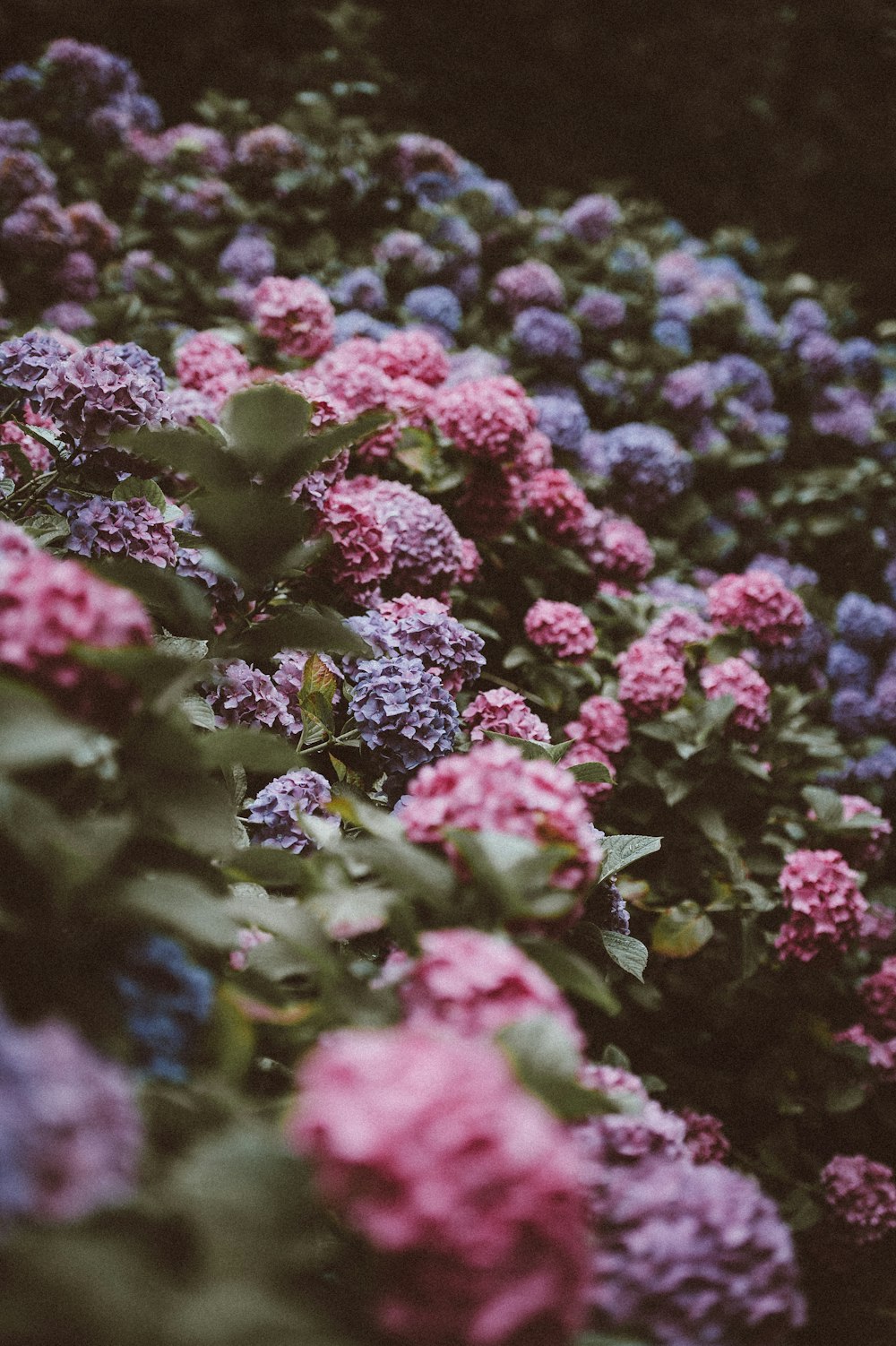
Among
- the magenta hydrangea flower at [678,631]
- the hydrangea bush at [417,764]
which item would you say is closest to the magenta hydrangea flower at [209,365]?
the hydrangea bush at [417,764]

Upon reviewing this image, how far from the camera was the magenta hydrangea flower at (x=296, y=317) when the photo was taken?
2174 millimetres

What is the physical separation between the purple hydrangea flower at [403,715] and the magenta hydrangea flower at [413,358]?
3.29ft

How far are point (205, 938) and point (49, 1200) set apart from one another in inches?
6.9

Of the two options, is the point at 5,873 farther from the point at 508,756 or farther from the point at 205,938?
the point at 508,756

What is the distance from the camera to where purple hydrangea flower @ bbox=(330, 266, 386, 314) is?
9.28ft

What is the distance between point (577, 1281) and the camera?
54 cm

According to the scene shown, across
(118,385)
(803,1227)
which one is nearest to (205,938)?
(118,385)

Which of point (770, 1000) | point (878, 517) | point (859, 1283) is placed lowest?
point (859, 1283)

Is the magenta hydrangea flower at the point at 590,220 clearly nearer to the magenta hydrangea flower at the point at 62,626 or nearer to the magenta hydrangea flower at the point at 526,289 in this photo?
the magenta hydrangea flower at the point at 526,289

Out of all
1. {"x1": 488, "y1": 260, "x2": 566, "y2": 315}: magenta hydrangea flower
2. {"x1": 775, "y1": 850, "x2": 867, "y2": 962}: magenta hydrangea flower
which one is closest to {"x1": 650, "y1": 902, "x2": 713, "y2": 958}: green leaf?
{"x1": 775, "y1": 850, "x2": 867, "y2": 962}: magenta hydrangea flower

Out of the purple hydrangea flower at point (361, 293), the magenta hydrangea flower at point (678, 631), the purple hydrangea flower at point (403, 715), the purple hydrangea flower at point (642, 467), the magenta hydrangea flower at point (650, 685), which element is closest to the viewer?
the purple hydrangea flower at point (403, 715)

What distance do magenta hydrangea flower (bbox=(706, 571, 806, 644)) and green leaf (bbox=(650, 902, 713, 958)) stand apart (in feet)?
2.21

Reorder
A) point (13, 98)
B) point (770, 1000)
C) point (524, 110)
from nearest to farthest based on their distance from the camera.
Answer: point (770, 1000)
point (13, 98)
point (524, 110)

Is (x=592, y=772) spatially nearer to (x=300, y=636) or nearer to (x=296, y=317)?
(x=300, y=636)
